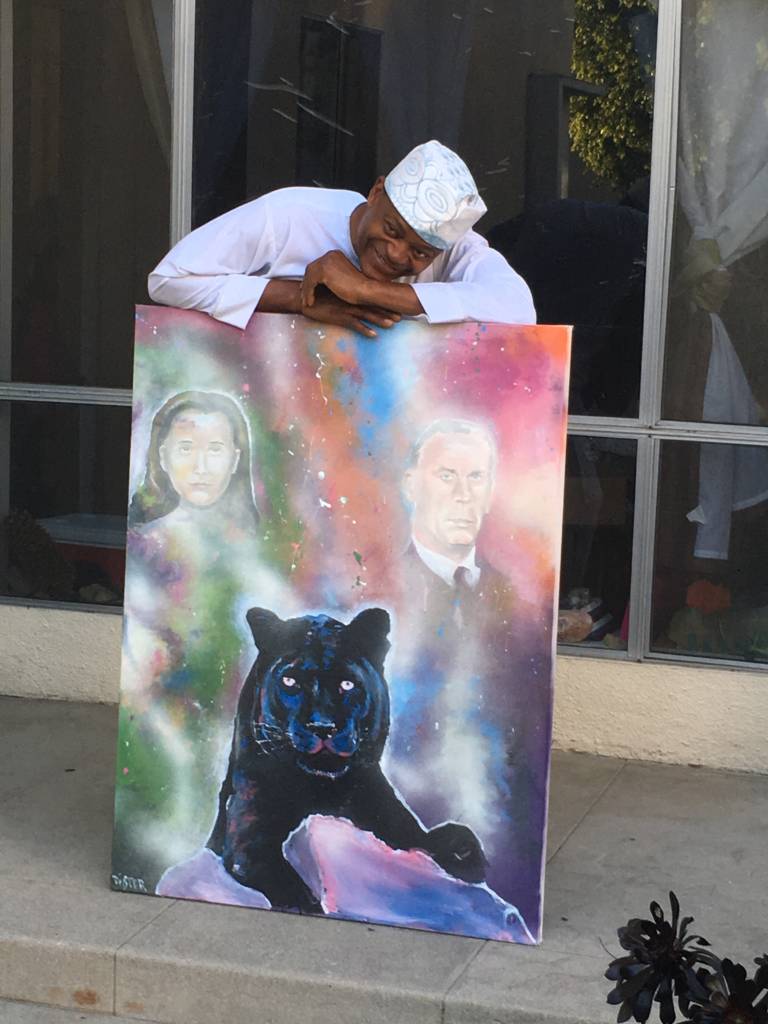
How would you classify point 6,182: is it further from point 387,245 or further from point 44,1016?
point 44,1016

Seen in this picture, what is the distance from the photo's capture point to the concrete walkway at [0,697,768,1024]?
133 inches

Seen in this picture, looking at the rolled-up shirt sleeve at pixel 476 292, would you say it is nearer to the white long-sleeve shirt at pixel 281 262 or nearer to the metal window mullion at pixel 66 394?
the white long-sleeve shirt at pixel 281 262

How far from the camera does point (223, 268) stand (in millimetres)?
3627

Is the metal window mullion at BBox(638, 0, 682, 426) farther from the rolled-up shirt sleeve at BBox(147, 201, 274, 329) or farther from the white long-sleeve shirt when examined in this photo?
the rolled-up shirt sleeve at BBox(147, 201, 274, 329)

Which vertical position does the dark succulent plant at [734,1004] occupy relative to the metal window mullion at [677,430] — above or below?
below

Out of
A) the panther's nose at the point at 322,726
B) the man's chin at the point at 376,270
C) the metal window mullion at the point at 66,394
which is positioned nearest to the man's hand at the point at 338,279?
the man's chin at the point at 376,270

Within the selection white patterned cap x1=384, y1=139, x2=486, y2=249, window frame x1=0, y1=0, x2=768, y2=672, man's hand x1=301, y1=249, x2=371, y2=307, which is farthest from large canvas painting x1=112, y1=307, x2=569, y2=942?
window frame x1=0, y1=0, x2=768, y2=672

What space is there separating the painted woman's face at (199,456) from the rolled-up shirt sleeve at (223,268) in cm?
26

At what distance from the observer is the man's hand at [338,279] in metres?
3.44

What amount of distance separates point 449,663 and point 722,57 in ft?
8.29

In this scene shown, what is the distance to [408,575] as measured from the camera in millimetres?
3592

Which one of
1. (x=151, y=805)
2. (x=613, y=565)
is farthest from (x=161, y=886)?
(x=613, y=565)

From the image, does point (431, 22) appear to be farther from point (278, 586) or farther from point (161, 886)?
point (161, 886)
